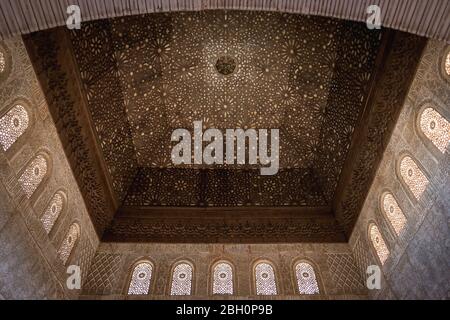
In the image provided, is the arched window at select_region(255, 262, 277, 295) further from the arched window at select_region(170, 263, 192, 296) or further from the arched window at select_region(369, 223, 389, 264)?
the arched window at select_region(369, 223, 389, 264)

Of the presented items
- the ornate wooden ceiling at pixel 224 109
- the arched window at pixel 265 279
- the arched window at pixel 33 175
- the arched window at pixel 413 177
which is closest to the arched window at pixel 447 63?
the ornate wooden ceiling at pixel 224 109

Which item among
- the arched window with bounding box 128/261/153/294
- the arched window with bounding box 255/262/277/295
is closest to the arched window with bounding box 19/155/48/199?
the arched window with bounding box 128/261/153/294

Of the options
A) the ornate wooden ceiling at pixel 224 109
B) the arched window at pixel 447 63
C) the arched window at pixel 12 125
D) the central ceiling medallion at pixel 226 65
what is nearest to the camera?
the arched window at pixel 447 63

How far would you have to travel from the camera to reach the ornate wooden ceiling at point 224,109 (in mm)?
4816

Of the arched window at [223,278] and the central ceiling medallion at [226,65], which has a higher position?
the central ceiling medallion at [226,65]

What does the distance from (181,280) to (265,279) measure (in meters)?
1.43

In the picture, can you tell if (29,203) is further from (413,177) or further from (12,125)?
(413,177)

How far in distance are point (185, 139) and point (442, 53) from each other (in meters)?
4.84

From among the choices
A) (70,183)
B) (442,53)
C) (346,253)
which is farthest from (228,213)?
(442,53)

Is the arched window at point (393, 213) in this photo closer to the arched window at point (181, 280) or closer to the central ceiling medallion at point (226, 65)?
the arched window at point (181, 280)

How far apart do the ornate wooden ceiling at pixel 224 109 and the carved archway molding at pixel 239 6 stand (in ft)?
6.40

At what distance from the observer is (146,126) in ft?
21.6

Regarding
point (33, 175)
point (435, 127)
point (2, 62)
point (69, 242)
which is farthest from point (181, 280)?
point (435, 127)

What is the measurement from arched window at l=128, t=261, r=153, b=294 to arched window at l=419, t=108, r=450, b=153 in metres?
4.75
